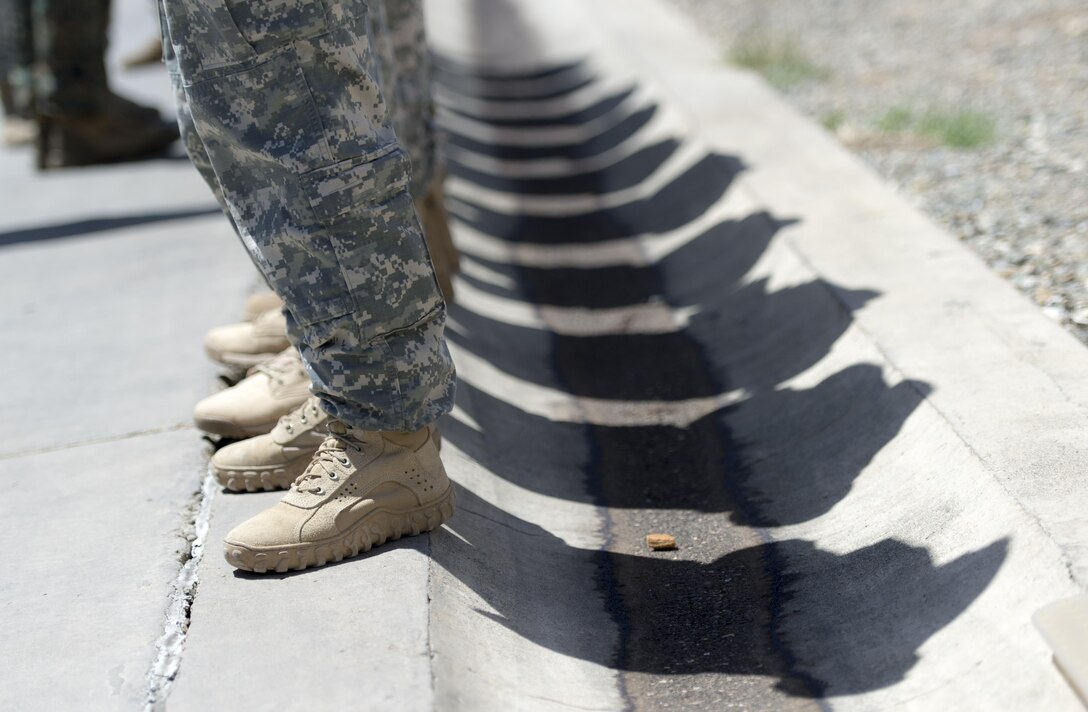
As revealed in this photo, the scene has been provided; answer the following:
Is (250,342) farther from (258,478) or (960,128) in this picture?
(960,128)

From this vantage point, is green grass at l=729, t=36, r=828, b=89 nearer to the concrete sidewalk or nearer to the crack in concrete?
the concrete sidewalk

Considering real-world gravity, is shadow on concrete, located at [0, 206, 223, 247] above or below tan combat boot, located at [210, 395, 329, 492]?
below

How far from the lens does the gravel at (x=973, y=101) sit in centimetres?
406

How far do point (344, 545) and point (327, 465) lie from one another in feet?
0.54

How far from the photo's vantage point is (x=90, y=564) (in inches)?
102

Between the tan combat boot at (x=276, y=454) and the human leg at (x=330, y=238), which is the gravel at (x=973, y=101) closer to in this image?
the human leg at (x=330, y=238)

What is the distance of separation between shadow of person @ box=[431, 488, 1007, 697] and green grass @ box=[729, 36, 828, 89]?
451 centimetres

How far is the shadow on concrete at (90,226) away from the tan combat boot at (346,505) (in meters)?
2.93

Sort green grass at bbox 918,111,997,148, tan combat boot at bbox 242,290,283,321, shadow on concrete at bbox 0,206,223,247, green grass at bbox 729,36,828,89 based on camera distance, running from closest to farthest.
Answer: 1. tan combat boot at bbox 242,290,283,321
2. shadow on concrete at bbox 0,206,223,247
3. green grass at bbox 918,111,997,148
4. green grass at bbox 729,36,828,89

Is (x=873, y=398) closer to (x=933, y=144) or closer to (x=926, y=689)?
(x=926, y=689)

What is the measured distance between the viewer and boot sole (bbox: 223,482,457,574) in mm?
2393

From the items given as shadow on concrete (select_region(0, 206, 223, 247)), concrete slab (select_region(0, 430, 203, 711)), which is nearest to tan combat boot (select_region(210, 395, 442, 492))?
concrete slab (select_region(0, 430, 203, 711))

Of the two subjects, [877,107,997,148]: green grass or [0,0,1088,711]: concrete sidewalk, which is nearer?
[0,0,1088,711]: concrete sidewalk

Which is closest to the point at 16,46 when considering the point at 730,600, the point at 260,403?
the point at 260,403
